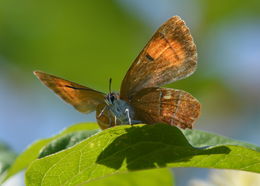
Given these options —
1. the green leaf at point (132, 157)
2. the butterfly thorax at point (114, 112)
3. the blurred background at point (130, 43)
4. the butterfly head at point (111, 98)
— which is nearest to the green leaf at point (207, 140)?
the green leaf at point (132, 157)

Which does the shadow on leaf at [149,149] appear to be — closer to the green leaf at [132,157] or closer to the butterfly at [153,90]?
the green leaf at [132,157]

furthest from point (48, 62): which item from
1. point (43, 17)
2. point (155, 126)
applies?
point (155, 126)

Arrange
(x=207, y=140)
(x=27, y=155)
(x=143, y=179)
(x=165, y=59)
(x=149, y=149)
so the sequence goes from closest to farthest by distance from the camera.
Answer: (x=149, y=149) < (x=207, y=140) < (x=165, y=59) < (x=27, y=155) < (x=143, y=179)

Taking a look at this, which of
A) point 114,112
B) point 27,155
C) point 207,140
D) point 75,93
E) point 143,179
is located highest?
point 75,93

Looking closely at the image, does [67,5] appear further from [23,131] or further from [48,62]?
[23,131]

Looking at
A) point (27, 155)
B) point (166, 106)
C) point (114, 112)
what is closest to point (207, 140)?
point (166, 106)

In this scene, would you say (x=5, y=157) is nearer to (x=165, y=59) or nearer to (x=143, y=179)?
(x=143, y=179)

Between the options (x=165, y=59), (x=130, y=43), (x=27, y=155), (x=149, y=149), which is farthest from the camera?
(x=130, y=43)

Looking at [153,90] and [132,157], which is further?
[153,90]
